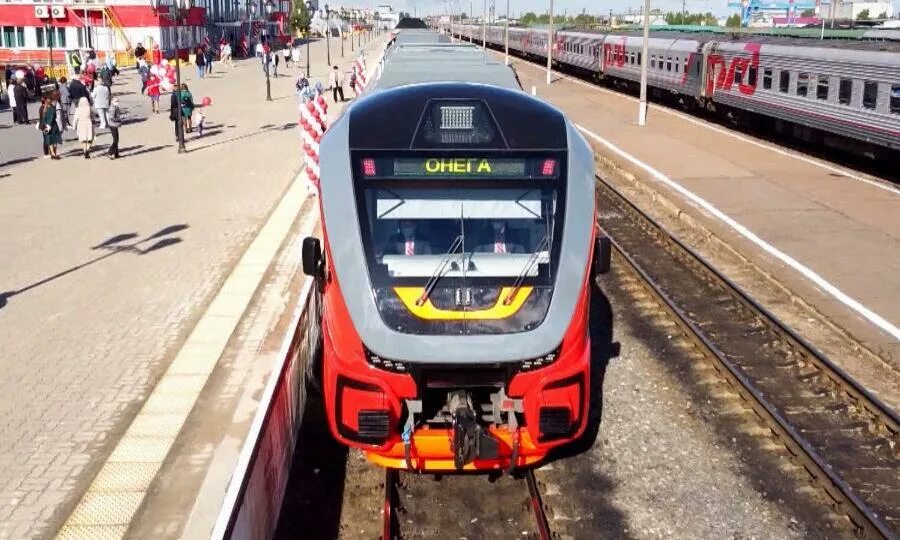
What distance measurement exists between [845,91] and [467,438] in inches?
727

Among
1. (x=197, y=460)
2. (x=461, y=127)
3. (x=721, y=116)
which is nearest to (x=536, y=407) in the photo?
(x=461, y=127)

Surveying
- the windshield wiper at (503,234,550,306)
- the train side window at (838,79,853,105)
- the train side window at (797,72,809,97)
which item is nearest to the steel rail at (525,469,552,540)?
the windshield wiper at (503,234,550,306)

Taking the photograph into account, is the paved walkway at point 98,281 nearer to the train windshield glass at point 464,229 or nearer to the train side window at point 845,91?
the train windshield glass at point 464,229

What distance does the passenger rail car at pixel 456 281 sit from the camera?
22.5 ft

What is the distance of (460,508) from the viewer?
7.38 m

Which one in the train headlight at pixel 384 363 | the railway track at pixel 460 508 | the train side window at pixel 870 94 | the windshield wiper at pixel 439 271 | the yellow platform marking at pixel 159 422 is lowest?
the railway track at pixel 460 508

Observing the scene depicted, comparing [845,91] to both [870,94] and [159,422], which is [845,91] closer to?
[870,94]

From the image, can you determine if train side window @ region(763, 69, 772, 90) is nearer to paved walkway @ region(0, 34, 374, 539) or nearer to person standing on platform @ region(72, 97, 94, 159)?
paved walkway @ region(0, 34, 374, 539)

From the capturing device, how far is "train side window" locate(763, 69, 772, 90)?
26141 mm

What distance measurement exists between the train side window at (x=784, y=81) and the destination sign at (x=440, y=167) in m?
19.9

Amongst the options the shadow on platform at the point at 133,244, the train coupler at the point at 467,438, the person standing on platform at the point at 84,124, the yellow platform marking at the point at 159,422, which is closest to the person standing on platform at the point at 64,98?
the person standing on platform at the point at 84,124

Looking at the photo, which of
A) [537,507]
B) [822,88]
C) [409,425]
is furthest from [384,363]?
[822,88]

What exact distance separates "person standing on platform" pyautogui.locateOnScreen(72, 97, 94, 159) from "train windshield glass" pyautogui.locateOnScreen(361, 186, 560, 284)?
17225 mm

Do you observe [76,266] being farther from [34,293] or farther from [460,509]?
[460,509]
